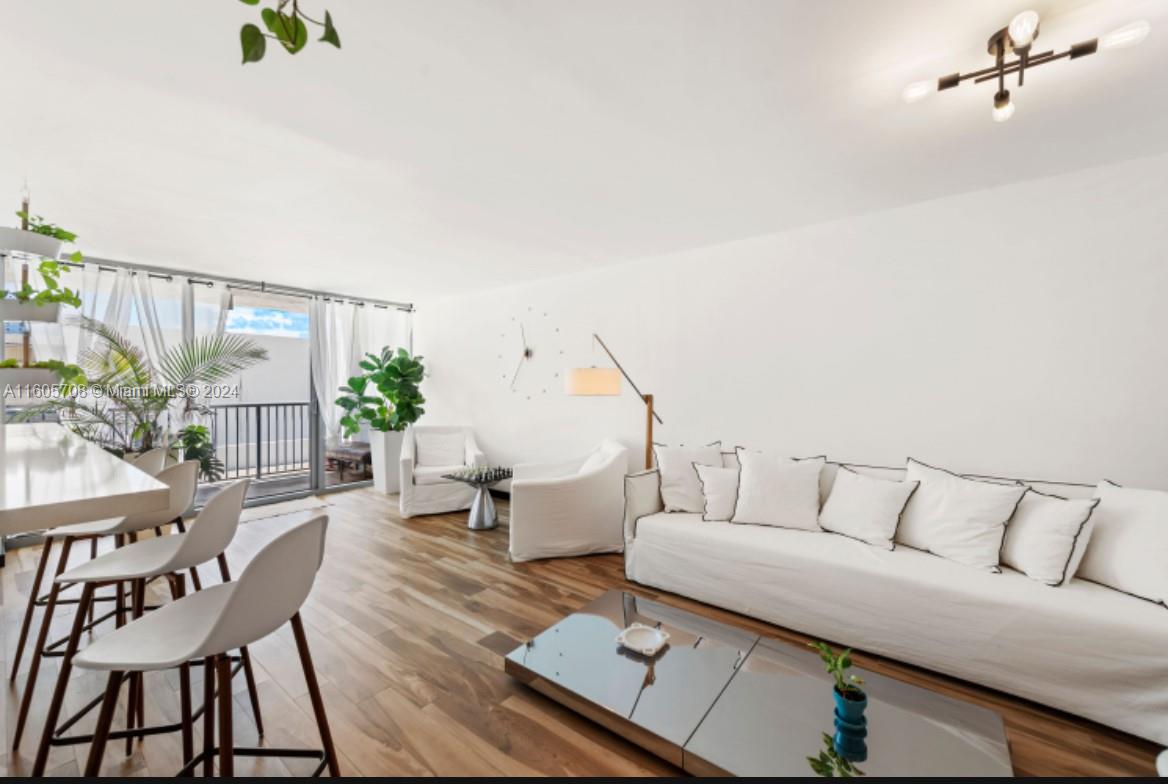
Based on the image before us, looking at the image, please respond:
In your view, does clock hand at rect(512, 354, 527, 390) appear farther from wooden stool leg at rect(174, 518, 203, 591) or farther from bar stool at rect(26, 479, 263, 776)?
bar stool at rect(26, 479, 263, 776)

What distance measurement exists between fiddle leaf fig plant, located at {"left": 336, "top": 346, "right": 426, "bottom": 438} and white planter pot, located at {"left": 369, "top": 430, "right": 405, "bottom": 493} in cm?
9

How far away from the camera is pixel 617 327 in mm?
4230

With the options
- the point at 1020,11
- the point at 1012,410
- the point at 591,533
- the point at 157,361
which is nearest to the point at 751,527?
the point at 591,533

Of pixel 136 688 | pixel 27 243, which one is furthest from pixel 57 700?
pixel 27 243

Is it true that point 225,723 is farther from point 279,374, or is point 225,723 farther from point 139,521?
point 279,374

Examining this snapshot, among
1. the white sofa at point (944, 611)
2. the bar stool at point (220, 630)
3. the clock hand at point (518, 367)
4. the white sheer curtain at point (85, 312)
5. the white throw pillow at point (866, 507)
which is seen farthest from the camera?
the clock hand at point (518, 367)

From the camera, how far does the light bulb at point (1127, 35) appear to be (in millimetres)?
1420

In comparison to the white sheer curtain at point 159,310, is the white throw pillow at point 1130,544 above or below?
below

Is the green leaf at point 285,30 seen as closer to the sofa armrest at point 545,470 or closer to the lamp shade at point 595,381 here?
the lamp shade at point 595,381

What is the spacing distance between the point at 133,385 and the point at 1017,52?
552cm

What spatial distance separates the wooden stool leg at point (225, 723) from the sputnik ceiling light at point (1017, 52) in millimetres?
2824

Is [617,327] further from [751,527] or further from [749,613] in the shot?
[749,613]

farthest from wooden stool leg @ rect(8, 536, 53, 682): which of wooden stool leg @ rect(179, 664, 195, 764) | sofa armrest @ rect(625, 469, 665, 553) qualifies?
sofa armrest @ rect(625, 469, 665, 553)

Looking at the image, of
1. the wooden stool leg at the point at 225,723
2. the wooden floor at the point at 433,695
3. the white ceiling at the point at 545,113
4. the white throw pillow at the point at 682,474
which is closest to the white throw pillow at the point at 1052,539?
the wooden floor at the point at 433,695
